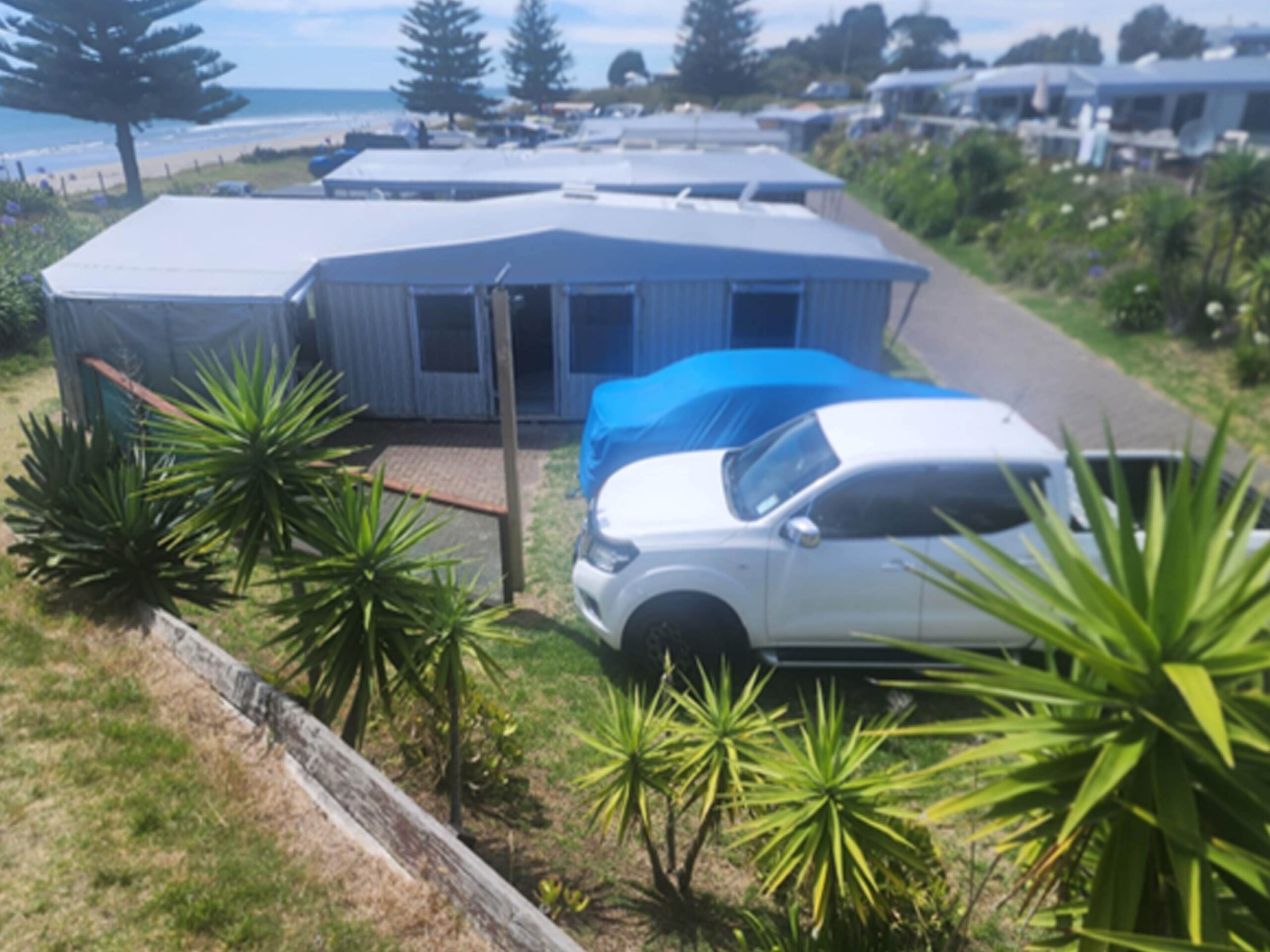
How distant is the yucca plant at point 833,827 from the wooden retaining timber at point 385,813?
3.07 ft

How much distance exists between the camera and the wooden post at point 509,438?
757cm

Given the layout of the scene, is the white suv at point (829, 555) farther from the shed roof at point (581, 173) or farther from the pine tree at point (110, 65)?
the pine tree at point (110, 65)

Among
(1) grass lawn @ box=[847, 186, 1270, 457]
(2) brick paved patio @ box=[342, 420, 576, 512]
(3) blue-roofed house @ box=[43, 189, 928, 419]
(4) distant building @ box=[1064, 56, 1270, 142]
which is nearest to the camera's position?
(2) brick paved patio @ box=[342, 420, 576, 512]

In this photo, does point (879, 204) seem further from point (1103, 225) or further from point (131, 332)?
point (131, 332)

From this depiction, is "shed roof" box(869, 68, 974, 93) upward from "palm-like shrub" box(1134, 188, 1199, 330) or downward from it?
upward

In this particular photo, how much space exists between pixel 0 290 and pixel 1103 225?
70.0 feet

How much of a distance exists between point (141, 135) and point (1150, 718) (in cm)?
8093

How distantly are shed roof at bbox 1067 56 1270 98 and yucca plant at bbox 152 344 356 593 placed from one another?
133 feet

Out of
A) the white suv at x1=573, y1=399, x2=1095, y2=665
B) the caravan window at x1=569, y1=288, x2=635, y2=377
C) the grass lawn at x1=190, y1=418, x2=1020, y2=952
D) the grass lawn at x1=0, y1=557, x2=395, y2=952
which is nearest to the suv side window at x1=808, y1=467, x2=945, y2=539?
the white suv at x1=573, y1=399, x2=1095, y2=665

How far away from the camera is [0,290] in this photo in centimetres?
1512

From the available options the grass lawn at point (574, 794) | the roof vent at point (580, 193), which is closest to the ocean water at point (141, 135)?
the roof vent at point (580, 193)

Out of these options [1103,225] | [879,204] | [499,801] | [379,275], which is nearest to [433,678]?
[499,801]

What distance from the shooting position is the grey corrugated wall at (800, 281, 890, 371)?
12805 mm

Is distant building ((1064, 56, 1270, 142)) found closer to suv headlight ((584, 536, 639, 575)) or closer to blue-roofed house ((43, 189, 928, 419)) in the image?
blue-roofed house ((43, 189, 928, 419))
